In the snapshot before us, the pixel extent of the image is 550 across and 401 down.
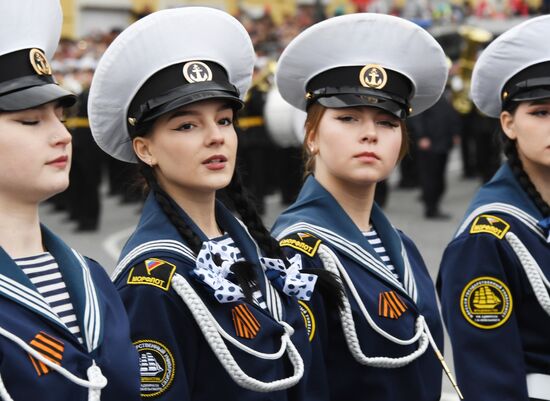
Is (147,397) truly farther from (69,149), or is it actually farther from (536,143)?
(536,143)

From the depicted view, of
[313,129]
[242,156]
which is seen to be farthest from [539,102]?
[242,156]

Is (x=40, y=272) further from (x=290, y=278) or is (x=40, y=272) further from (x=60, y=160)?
(x=290, y=278)

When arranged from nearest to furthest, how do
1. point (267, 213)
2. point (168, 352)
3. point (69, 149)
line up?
point (69, 149)
point (168, 352)
point (267, 213)

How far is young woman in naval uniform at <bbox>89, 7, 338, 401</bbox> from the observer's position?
296 cm

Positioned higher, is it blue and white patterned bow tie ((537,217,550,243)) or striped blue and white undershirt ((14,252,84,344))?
blue and white patterned bow tie ((537,217,550,243))

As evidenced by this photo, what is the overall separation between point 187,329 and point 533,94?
63.3 inches

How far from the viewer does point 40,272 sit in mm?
2725

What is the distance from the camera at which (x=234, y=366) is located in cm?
295

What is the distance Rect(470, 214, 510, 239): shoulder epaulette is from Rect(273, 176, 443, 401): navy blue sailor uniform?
0.88 ft

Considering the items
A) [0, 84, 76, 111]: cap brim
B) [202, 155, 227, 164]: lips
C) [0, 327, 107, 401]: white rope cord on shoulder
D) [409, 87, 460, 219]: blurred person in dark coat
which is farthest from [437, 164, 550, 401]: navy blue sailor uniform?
[409, 87, 460, 219]: blurred person in dark coat

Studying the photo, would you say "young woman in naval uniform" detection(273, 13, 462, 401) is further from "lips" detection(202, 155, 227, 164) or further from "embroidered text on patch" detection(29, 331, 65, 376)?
"embroidered text on patch" detection(29, 331, 65, 376)

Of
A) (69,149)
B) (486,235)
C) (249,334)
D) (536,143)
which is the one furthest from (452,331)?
(69,149)

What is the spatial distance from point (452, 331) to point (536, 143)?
0.71m

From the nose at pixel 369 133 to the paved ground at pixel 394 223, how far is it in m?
6.38
